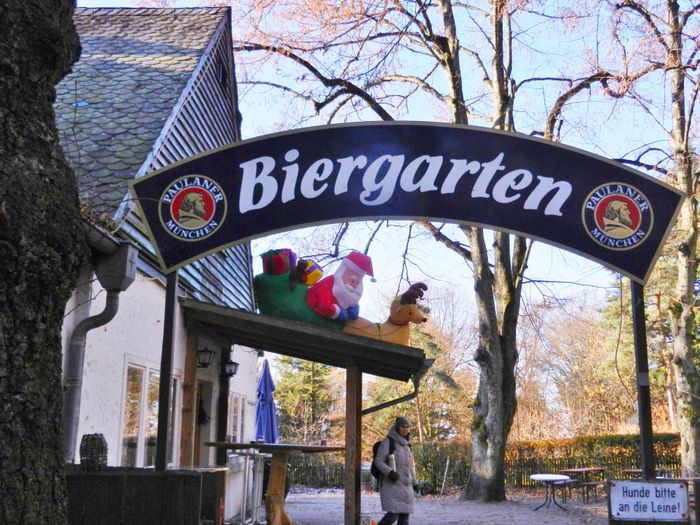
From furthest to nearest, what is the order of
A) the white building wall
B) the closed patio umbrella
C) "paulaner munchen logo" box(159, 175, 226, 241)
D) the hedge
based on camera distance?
the hedge, the closed patio umbrella, the white building wall, "paulaner munchen logo" box(159, 175, 226, 241)

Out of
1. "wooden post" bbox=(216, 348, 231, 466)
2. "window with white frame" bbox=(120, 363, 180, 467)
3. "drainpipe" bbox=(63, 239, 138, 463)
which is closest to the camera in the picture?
"drainpipe" bbox=(63, 239, 138, 463)

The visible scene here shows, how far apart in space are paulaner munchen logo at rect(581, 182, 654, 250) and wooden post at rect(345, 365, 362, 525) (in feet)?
13.6

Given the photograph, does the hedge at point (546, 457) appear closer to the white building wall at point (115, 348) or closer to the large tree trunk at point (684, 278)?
the large tree trunk at point (684, 278)

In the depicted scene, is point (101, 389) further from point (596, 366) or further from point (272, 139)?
point (596, 366)

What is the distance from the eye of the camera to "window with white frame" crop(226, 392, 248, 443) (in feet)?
47.9

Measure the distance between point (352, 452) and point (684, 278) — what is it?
10.3 m

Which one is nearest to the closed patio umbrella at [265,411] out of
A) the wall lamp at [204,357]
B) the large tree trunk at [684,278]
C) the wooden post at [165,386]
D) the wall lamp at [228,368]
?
the wall lamp at [228,368]

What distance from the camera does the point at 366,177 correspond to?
6.61 metres

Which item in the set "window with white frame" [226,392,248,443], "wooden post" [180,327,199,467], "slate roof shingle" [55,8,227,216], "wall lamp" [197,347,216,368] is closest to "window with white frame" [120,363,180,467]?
"wooden post" [180,327,199,467]

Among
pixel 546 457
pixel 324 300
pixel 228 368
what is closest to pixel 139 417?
pixel 324 300

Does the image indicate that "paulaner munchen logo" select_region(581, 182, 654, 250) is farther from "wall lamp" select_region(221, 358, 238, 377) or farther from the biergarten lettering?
"wall lamp" select_region(221, 358, 238, 377)

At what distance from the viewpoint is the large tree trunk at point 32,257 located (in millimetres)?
2689

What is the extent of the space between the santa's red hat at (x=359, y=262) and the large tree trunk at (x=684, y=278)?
341 inches

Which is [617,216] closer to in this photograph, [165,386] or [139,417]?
[165,386]
